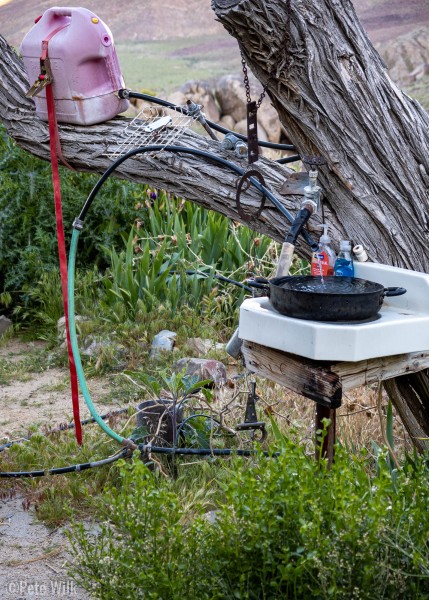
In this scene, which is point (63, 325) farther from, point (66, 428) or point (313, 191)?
point (313, 191)

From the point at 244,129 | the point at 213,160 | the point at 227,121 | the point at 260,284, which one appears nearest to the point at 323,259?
the point at 260,284

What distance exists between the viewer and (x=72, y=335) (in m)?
3.16

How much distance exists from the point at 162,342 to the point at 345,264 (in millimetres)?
2141

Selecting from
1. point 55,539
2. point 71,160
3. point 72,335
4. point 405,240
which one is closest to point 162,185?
point 71,160

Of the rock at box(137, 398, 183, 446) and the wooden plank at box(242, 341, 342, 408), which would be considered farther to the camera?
the rock at box(137, 398, 183, 446)

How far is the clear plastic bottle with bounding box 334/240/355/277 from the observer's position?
262 cm

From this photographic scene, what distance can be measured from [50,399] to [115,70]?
1.79 meters

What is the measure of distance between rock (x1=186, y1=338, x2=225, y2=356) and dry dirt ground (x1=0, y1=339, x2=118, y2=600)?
24.6 inches

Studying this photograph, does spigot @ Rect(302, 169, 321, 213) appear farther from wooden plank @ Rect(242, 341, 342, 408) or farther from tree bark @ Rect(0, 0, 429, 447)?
wooden plank @ Rect(242, 341, 342, 408)

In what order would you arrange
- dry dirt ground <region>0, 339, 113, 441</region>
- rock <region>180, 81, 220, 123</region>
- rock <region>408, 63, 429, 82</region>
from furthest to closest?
rock <region>408, 63, 429, 82</region> → rock <region>180, 81, 220, 123</region> → dry dirt ground <region>0, 339, 113, 441</region>

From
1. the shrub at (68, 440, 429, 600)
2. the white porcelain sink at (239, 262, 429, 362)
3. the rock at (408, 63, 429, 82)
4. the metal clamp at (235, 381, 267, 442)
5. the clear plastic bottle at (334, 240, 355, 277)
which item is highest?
the rock at (408, 63, 429, 82)

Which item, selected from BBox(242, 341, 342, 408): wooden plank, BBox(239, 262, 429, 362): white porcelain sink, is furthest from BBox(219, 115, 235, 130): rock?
BBox(242, 341, 342, 408): wooden plank

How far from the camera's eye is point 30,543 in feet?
9.61

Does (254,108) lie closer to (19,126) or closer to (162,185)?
(162,185)
